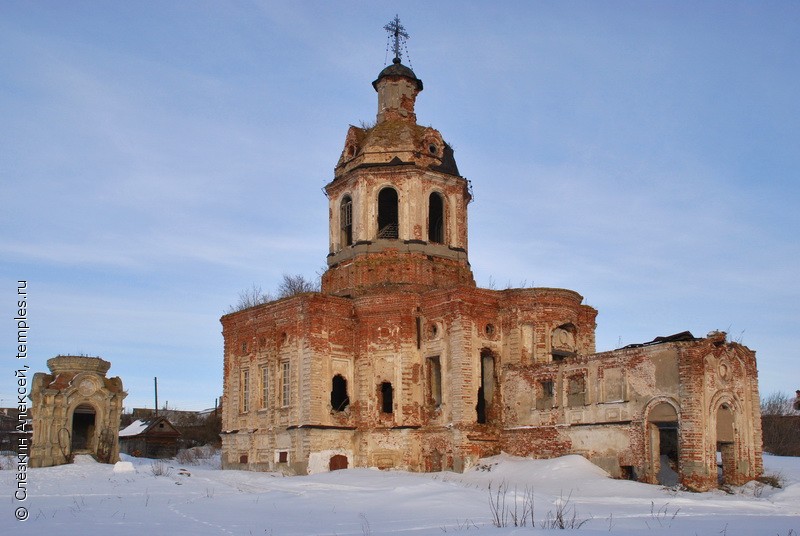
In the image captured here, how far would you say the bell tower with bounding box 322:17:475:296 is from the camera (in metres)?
28.6

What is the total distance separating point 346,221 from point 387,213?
4.88ft

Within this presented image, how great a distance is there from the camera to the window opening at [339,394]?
2773 centimetres

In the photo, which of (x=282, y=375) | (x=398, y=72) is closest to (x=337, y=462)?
(x=282, y=375)

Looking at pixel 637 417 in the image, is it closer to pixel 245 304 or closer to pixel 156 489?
pixel 156 489

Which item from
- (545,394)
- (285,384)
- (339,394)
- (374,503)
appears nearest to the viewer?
(374,503)

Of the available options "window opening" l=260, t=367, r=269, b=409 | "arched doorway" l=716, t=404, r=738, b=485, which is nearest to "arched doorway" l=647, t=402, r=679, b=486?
"arched doorway" l=716, t=404, r=738, b=485

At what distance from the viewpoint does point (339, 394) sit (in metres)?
28.2

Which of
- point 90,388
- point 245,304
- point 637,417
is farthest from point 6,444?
point 637,417

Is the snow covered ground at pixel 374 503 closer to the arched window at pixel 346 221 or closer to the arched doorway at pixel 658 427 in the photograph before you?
the arched doorway at pixel 658 427

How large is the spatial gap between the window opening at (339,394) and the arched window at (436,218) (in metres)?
5.93

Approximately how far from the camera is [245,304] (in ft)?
163

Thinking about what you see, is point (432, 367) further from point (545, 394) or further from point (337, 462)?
point (337, 462)

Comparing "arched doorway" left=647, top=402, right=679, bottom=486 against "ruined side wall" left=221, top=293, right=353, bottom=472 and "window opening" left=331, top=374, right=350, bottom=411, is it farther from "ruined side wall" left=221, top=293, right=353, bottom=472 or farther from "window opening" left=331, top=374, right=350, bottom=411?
"window opening" left=331, top=374, right=350, bottom=411

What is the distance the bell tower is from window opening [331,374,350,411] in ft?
9.45
